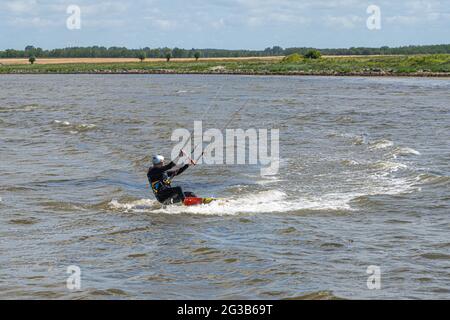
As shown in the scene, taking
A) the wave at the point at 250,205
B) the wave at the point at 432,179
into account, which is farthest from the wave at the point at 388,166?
the wave at the point at 250,205

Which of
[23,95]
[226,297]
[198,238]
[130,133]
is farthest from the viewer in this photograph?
[23,95]

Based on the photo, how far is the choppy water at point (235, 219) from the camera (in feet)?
39.6

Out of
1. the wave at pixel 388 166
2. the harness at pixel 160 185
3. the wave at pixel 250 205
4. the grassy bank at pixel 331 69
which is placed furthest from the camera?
the grassy bank at pixel 331 69

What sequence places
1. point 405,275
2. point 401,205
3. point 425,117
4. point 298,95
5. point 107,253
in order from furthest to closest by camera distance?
point 298,95, point 425,117, point 401,205, point 107,253, point 405,275

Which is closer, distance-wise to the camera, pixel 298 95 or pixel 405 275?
pixel 405 275

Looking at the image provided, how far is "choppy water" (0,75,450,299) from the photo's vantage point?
1206 cm

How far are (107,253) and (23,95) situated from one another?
55.7 meters

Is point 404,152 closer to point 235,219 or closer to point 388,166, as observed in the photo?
point 388,166

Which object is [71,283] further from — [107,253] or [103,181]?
[103,181]

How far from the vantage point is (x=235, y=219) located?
54.4 feet

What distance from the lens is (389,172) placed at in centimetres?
2262

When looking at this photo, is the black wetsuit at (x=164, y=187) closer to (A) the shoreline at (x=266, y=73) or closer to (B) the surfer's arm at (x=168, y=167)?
(B) the surfer's arm at (x=168, y=167)

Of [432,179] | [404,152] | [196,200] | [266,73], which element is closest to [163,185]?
[196,200]
